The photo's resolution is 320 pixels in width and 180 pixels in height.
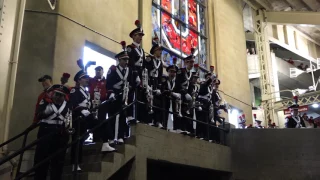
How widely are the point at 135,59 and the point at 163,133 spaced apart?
1683 millimetres

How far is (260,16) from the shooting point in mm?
19891

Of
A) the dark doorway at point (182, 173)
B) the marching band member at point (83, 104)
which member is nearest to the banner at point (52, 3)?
the marching band member at point (83, 104)

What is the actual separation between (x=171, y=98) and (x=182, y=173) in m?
2.58

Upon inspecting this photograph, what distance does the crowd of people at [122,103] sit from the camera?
20.6 ft

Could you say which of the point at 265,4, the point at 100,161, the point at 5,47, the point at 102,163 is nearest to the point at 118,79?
the point at 100,161

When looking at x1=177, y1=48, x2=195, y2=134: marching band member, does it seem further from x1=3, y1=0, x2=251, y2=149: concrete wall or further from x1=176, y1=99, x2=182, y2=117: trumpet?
x1=3, y1=0, x2=251, y2=149: concrete wall

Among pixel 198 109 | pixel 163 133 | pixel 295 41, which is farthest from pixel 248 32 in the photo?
pixel 163 133

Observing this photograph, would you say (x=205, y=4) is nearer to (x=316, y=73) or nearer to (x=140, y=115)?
(x=140, y=115)

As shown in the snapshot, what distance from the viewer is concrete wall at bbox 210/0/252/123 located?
615 inches

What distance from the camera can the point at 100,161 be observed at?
6.44m

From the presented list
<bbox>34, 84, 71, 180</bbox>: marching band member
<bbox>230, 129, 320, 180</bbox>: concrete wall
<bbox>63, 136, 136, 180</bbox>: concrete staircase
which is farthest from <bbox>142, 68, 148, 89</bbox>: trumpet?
<bbox>230, 129, 320, 180</bbox>: concrete wall

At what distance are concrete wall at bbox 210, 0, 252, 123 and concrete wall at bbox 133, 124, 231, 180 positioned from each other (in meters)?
5.50

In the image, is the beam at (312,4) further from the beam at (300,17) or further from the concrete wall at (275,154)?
the concrete wall at (275,154)

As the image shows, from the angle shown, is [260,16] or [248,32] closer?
[260,16]
